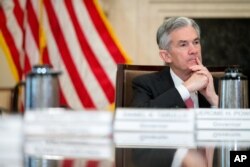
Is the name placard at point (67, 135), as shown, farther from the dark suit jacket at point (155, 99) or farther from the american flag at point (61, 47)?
the american flag at point (61, 47)

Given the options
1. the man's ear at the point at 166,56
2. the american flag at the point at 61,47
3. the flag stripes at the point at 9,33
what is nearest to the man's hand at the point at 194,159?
the man's ear at the point at 166,56

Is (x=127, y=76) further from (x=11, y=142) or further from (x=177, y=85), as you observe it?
(x=11, y=142)

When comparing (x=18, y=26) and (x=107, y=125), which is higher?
(x=18, y=26)

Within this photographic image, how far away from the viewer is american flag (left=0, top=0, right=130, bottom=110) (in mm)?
976

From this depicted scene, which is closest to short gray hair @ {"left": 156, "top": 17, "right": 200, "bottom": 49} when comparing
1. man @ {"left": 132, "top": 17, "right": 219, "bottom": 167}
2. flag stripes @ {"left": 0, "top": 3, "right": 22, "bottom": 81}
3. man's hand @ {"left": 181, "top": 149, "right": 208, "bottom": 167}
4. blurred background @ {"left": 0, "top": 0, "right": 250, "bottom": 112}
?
man @ {"left": 132, "top": 17, "right": 219, "bottom": 167}

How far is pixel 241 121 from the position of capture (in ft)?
1.32

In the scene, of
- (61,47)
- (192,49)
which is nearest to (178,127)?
(192,49)

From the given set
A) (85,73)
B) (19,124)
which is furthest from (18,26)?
(19,124)

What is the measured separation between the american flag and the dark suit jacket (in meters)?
0.15

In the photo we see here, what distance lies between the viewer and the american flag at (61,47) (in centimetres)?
98

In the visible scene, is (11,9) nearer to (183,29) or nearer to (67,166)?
(183,29)

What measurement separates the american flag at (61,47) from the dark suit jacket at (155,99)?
15 centimetres

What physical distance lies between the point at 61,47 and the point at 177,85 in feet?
2.07

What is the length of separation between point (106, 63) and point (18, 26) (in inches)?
13.0
